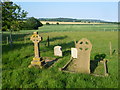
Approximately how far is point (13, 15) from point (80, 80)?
14.8 meters

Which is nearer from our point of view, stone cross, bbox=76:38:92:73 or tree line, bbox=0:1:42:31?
stone cross, bbox=76:38:92:73

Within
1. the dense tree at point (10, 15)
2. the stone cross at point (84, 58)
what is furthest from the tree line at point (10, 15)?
the stone cross at point (84, 58)

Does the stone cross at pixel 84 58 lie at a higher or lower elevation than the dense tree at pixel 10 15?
lower

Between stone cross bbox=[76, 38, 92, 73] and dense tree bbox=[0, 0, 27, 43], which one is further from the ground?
dense tree bbox=[0, 0, 27, 43]

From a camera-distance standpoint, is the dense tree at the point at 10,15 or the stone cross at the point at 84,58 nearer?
the stone cross at the point at 84,58

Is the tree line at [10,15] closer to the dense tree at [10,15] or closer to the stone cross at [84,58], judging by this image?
the dense tree at [10,15]

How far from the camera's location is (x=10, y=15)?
645 inches

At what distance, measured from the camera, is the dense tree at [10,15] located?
51.5 ft

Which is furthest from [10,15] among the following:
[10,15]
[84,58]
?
[84,58]

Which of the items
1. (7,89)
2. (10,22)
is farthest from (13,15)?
(7,89)

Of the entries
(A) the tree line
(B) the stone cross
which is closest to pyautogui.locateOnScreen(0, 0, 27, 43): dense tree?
(A) the tree line

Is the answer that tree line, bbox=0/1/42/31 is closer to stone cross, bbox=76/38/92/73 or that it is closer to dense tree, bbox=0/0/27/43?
dense tree, bbox=0/0/27/43

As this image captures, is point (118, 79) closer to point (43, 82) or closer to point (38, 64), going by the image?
point (43, 82)

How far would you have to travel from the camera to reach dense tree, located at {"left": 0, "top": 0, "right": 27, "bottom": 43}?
15.7 m
